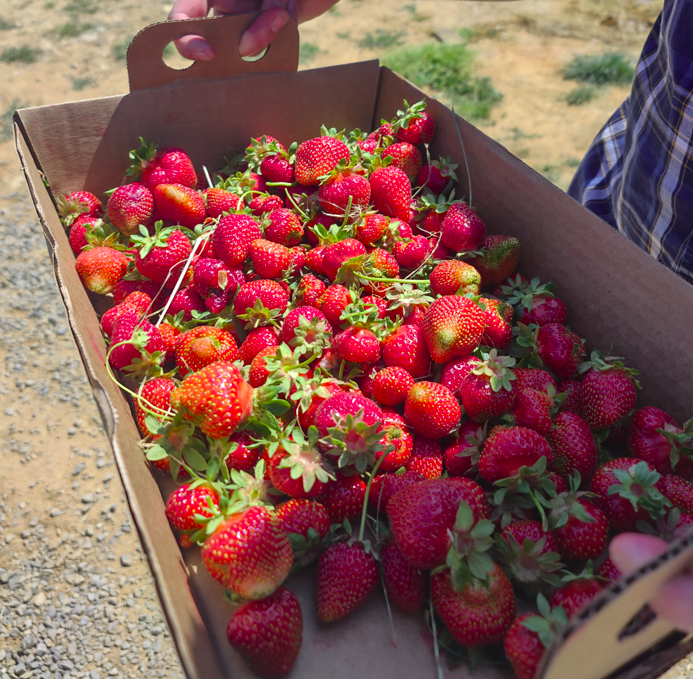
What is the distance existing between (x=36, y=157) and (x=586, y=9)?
582 centimetres

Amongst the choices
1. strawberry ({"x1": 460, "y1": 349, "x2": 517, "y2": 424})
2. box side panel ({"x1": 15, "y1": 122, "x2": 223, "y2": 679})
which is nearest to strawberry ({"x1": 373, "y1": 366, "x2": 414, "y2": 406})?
strawberry ({"x1": 460, "y1": 349, "x2": 517, "y2": 424})

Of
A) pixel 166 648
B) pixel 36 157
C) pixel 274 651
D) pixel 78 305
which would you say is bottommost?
pixel 166 648

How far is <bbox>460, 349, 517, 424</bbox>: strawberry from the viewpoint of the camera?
3.63 ft

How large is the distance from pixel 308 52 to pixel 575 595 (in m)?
5.27

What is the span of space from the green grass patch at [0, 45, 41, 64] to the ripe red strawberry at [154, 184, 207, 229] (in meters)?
4.42

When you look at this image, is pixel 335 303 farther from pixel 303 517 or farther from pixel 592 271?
pixel 592 271

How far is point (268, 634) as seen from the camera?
2.76ft

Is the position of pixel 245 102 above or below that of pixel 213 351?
above

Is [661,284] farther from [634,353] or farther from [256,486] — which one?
[256,486]

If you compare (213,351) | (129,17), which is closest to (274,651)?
(213,351)

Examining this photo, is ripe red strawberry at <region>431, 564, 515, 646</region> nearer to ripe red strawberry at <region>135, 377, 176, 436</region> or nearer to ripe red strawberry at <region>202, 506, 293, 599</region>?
ripe red strawberry at <region>202, 506, 293, 599</region>

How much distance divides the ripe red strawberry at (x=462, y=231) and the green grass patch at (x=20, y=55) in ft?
16.2

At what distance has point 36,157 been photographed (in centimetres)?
154

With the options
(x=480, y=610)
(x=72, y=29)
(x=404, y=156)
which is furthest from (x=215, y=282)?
(x=72, y=29)
